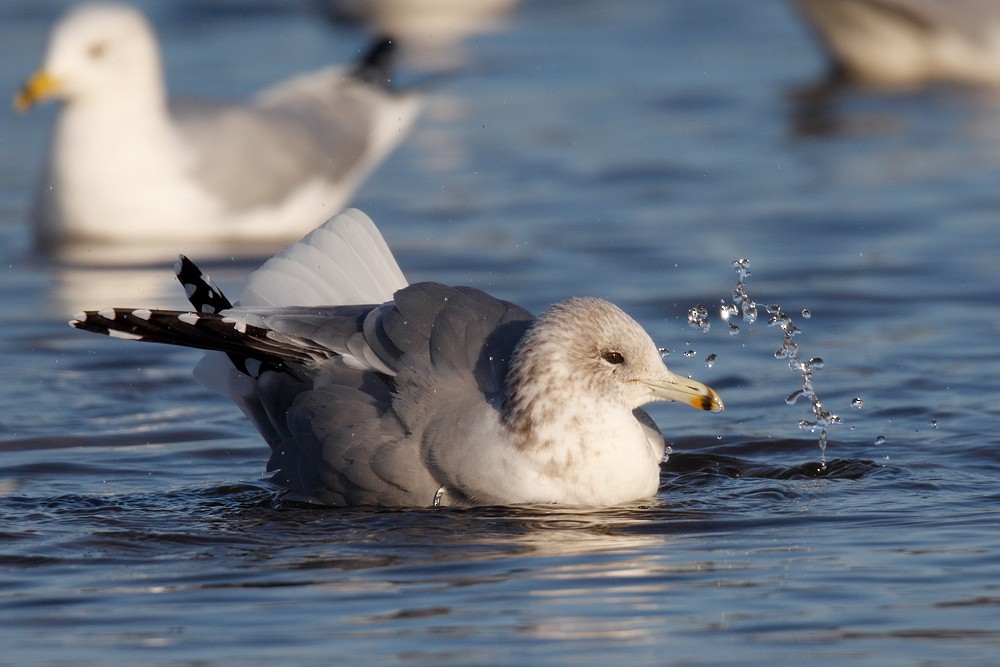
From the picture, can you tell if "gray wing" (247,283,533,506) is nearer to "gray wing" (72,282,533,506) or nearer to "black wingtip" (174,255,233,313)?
"gray wing" (72,282,533,506)

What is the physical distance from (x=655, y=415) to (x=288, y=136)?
4165 mm

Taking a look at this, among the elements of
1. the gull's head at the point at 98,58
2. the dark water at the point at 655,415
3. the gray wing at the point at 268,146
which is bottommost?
the dark water at the point at 655,415

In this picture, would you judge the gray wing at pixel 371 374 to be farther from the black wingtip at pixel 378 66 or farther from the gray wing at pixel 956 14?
the gray wing at pixel 956 14

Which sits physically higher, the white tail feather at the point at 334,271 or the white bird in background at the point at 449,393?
the white tail feather at the point at 334,271

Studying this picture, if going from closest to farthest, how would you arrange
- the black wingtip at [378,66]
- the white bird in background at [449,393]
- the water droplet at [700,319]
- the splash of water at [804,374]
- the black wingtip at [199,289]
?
the white bird in background at [449,393] < the black wingtip at [199,289] < the splash of water at [804,374] < the water droplet at [700,319] < the black wingtip at [378,66]

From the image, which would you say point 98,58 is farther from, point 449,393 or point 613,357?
point 613,357

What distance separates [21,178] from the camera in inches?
482

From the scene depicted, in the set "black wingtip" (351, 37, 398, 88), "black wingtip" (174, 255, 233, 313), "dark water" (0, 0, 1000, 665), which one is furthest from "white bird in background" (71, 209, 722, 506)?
"black wingtip" (351, 37, 398, 88)

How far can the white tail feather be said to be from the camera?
6395mm

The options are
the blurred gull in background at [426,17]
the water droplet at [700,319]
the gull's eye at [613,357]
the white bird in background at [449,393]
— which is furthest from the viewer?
the blurred gull in background at [426,17]

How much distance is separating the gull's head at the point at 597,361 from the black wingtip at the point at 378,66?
251 inches

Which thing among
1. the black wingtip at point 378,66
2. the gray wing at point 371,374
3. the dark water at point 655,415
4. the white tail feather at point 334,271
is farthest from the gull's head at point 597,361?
the black wingtip at point 378,66

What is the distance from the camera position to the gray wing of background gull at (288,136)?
1045cm

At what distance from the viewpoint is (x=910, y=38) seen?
1444 centimetres
